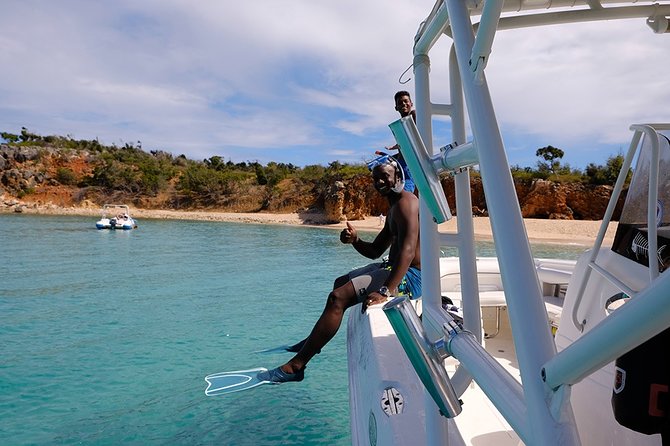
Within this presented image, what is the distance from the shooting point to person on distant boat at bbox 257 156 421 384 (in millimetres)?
2922

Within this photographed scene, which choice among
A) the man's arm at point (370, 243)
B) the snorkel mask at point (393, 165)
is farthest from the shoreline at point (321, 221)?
the snorkel mask at point (393, 165)

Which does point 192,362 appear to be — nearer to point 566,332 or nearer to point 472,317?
point 566,332

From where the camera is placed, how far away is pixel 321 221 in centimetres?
3819

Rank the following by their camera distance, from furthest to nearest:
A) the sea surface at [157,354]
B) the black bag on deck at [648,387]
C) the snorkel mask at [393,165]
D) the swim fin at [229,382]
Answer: the swim fin at [229,382], the sea surface at [157,354], the snorkel mask at [393,165], the black bag on deck at [648,387]

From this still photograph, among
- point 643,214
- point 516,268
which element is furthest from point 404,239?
point 516,268

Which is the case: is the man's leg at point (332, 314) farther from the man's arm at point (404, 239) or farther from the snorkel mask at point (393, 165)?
the snorkel mask at point (393, 165)

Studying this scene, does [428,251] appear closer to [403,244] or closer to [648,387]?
[648,387]

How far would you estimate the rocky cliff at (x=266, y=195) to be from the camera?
33438 mm

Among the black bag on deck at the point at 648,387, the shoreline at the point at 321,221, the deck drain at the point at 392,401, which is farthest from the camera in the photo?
the shoreline at the point at 321,221

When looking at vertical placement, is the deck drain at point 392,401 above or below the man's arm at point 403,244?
below

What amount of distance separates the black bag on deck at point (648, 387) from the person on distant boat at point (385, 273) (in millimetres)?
2037

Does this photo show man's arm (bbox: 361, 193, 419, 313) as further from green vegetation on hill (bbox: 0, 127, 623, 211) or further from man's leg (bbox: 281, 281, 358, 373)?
green vegetation on hill (bbox: 0, 127, 623, 211)

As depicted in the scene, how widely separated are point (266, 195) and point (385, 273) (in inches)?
1663

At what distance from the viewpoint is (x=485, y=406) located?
8.41 feet
